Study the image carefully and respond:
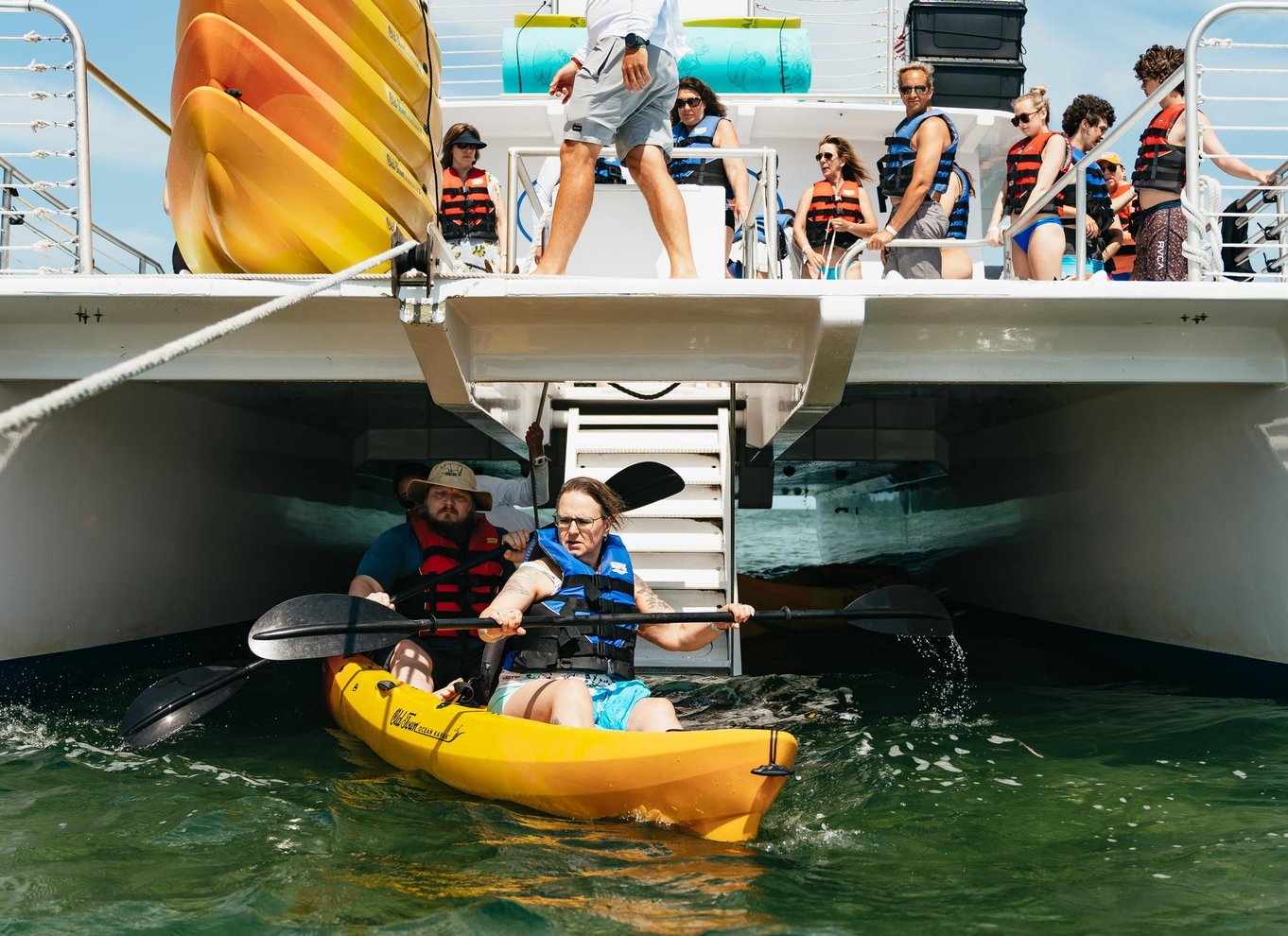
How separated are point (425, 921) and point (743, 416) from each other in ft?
17.3

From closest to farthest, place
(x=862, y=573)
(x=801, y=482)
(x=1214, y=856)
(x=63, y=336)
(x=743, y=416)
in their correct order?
1. (x=1214, y=856)
2. (x=63, y=336)
3. (x=743, y=416)
4. (x=862, y=573)
5. (x=801, y=482)

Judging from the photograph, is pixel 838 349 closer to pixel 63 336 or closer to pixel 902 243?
pixel 902 243

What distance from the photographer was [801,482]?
16578mm

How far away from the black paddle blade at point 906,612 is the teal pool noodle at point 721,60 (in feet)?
21.2

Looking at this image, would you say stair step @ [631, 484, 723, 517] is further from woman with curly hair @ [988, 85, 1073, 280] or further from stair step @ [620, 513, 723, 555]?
woman with curly hair @ [988, 85, 1073, 280]

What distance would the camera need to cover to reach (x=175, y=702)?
4.86m

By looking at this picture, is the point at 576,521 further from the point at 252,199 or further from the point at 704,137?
the point at 704,137

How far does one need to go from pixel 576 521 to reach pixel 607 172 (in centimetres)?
398

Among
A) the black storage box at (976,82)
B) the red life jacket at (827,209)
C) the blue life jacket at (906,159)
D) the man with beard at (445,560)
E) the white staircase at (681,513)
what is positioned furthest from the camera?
the black storage box at (976,82)

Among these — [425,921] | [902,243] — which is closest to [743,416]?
[902,243]

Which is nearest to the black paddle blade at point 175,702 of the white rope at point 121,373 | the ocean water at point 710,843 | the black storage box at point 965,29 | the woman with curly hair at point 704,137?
the ocean water at point 710,843

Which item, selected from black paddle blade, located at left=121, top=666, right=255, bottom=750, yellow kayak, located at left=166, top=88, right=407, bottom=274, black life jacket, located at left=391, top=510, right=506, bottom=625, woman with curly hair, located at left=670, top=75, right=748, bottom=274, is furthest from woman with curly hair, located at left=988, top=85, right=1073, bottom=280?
black paddle blade, located at left=121, top=666, right=255, bottom=750

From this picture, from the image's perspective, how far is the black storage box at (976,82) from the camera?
1112 centimetres

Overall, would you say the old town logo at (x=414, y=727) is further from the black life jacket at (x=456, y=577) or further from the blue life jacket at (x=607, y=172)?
the blue life jacket at (x=607, y=172)
